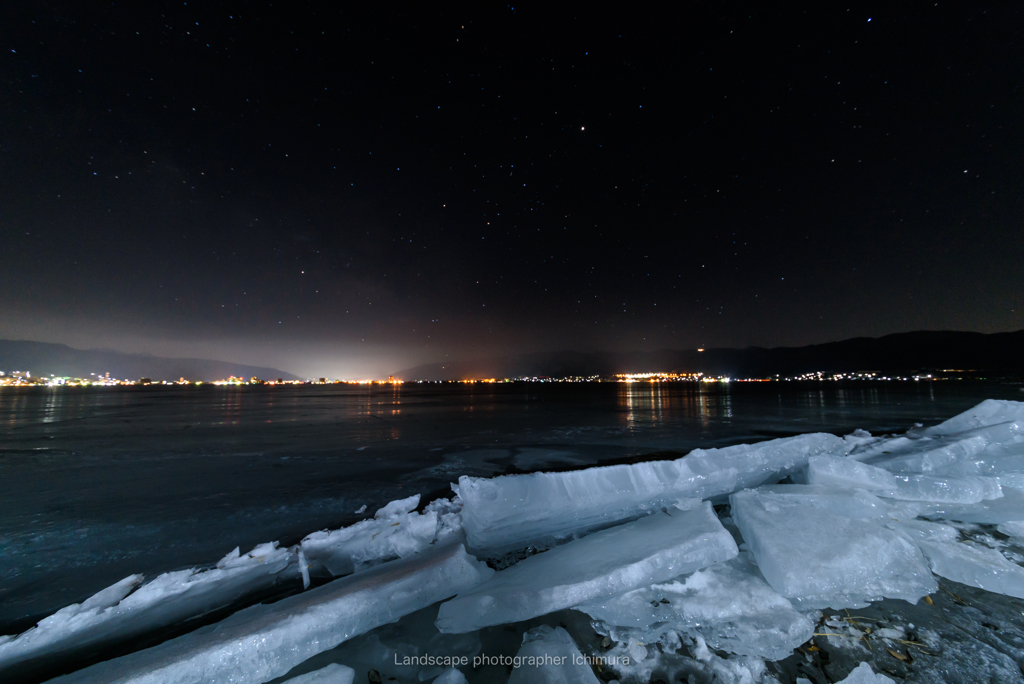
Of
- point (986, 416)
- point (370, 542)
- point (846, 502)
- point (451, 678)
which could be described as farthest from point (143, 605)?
point (986, 416)

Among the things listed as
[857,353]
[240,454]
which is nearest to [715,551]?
[240,454]

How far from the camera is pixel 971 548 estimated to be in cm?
299

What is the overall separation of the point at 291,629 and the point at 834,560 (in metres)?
3.55

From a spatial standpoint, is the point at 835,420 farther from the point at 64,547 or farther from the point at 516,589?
the point at 64,547

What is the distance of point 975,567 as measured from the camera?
272 cm

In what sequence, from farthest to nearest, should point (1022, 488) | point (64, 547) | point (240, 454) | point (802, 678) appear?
point (240, 454), point (64, 547), point (1022, 488), point (802, 678)

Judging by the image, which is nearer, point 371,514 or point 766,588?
point 766,588

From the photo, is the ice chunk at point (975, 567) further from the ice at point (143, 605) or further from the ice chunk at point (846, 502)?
the ice at point (143, 605)

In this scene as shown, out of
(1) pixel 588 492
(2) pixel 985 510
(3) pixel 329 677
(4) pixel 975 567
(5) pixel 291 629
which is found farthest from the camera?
(1) pixel 588 492

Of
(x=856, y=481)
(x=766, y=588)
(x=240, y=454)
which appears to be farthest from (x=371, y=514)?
(x=240, y=454)

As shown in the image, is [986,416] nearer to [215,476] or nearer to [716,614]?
[716,614]

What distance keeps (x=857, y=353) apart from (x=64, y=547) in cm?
18116

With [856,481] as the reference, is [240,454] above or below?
below

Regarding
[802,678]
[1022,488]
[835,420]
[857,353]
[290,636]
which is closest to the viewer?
[802,678]
